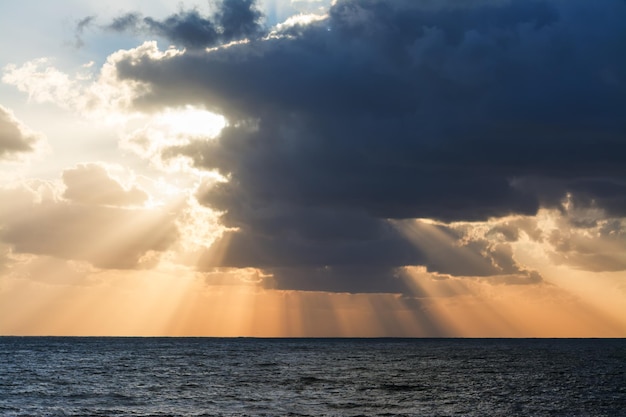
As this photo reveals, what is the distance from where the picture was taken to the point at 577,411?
2657 inches

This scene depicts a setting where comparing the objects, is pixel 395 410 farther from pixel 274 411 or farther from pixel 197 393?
pixel 197 393

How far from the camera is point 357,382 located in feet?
316

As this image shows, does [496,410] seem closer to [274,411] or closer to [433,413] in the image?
[433,413]

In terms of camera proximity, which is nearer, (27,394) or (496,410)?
(496,410)

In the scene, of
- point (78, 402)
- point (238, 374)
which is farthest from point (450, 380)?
point (78, 402)

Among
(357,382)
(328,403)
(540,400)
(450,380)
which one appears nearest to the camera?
(328,403)

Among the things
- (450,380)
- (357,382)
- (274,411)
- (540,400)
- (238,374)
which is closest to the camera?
(274,411)

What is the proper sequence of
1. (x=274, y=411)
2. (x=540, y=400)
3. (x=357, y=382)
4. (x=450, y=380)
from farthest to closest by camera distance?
(x=450, y=380)
(x=357, y=382)
(x=540, y=400)
(x=274, y=411)

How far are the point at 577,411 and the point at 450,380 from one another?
35994 mm

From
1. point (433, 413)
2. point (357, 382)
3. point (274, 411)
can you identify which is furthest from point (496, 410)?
point (357, 382)

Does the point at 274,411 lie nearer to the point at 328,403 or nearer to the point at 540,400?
the point at 328,403

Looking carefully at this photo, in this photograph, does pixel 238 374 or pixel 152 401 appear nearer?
pixel 152 401

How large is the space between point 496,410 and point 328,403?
1658 cm

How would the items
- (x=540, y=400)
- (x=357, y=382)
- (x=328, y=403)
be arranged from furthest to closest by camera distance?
(x=357, y=382)
(x=540, y=400)
(x=328, y=403)
